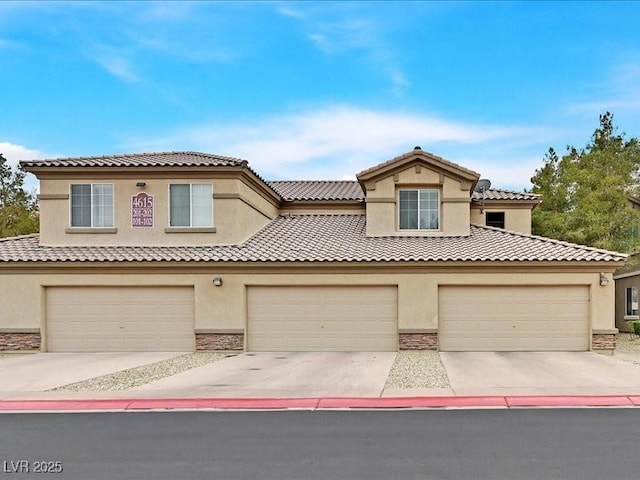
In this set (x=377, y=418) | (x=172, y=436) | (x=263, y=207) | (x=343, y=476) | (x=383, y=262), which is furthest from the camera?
(x=263, y=207)

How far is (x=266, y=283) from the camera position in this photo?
19.7 metres

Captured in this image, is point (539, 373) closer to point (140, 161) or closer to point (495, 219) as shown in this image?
point (495, 219)

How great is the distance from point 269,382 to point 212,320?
6518 millimetres

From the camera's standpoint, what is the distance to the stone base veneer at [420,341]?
19359 mm

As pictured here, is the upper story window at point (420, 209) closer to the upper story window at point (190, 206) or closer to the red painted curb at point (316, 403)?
the upper story window at point (190, 206)

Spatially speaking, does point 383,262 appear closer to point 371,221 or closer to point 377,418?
point 371,221

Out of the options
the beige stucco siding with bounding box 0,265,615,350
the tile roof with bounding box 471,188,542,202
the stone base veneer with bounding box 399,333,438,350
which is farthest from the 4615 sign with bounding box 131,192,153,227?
the tile roof with bounding box 471,188,542,202

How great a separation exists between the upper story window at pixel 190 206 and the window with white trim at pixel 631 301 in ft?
69.7

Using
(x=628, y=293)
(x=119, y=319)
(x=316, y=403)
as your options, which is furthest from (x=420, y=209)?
(x=628, y=293)

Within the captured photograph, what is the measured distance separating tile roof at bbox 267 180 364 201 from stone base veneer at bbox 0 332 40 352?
38.3 ft

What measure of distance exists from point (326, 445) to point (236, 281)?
1162 cm

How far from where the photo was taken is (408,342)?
19.4 m

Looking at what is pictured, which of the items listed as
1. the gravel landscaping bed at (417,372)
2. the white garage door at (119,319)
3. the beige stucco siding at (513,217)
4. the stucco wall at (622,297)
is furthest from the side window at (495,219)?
the white garage door at (119,319)

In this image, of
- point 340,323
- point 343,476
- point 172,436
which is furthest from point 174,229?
point 343,476
